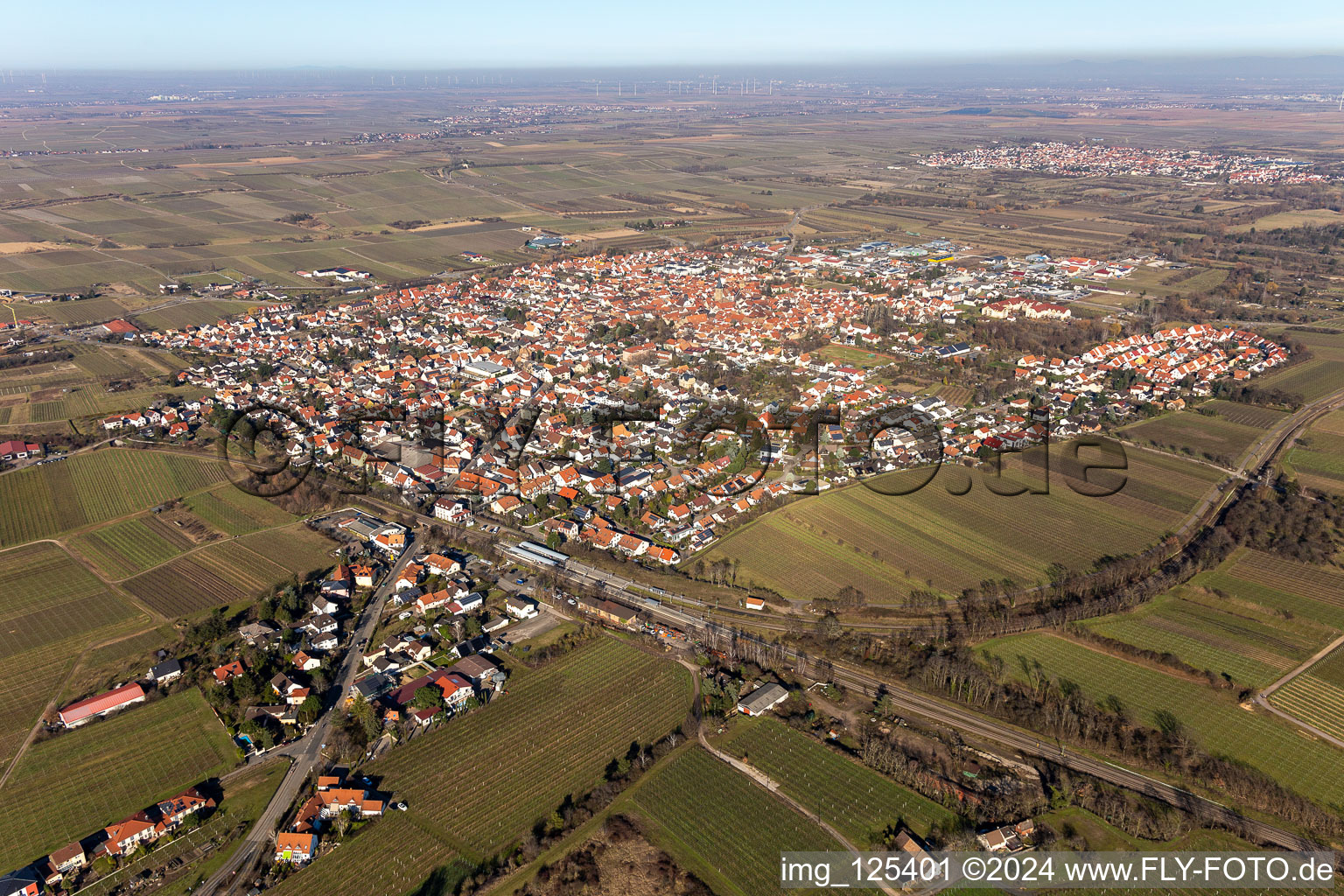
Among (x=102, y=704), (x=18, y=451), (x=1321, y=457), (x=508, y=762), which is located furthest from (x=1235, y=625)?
(x=18, y=451)

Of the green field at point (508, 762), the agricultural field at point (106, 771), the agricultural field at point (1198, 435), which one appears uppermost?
the agricultural field at point (1198, 435)

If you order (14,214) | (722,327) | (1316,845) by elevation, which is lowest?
(1316,845)

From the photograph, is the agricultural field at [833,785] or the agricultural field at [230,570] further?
the agricultural field at [230,570]

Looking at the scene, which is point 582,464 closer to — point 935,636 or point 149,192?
point 935,636

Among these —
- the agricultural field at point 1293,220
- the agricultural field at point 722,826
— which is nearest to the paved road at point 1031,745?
the agricultural field at point 722,826

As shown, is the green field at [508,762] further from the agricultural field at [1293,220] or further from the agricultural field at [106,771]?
the agricultural field at [1293,220]

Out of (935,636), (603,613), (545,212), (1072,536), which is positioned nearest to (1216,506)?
(1072,536)
